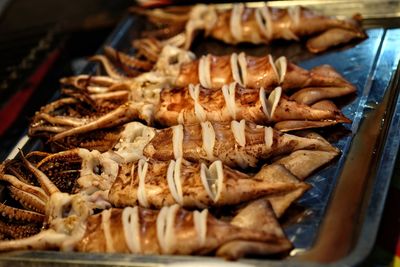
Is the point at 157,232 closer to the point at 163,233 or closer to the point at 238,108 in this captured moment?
the point at 163,233

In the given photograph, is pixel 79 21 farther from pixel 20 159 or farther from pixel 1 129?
pixel 20 159

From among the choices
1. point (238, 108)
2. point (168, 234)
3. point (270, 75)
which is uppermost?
point (270, 75)

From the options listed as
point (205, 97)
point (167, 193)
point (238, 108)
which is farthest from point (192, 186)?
point (205, 97)

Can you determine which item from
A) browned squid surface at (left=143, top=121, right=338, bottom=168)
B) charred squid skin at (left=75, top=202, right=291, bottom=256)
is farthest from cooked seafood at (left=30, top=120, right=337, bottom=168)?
charred squid skin at (left=75, top=202, right=291, bottom=256)

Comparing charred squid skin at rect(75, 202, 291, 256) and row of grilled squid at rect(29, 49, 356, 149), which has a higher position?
row of grilled squid at rect(29, 49, 356, 149)

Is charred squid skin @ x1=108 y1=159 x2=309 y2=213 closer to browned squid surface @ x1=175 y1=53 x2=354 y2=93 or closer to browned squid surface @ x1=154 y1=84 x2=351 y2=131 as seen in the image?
browned squid surface @ x1=154 y1=84 x2=351 y2=131
